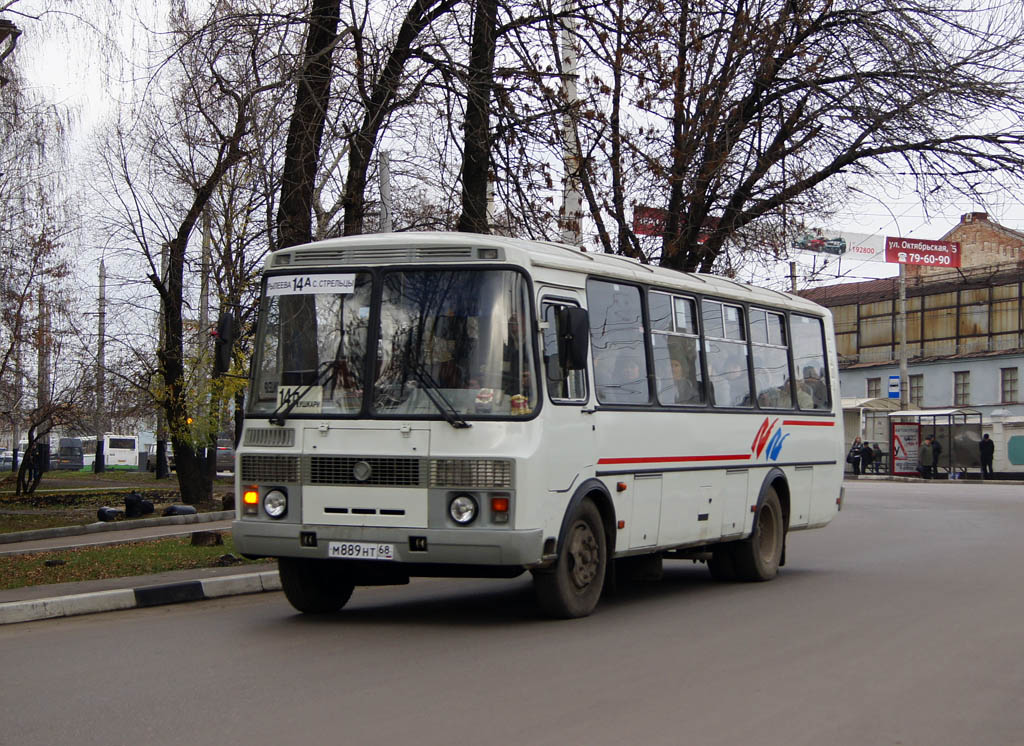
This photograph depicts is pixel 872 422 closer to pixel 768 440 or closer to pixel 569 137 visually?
pixel 569 137

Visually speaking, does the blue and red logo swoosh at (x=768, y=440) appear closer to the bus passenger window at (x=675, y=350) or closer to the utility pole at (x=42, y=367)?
the bus passenger window at (x=675, y=350)

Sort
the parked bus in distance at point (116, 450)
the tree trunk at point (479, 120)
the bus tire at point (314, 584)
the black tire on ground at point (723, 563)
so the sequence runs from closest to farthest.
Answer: the bus tire at point (314, 584), the black tire on ground at point (723, 563), the tree trunk at point (479, 120), the parked bus in distance at point (116, 450)

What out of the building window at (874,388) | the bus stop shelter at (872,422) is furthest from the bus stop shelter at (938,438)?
the building window at (874,388)

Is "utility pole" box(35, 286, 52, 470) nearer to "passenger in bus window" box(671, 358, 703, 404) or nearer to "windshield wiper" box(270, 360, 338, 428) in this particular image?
"passenger in bus window" box(671, 358, 703, 404)

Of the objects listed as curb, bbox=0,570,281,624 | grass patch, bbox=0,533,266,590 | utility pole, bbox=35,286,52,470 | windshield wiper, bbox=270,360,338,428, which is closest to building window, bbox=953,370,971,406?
utility pole, bbox=35,286,52,470

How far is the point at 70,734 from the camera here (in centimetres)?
631

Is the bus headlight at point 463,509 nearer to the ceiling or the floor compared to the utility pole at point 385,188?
nearer to the floor

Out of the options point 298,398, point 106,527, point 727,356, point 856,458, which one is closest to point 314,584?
point 298,398

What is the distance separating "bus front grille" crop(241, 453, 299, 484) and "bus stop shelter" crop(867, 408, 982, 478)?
41254 mm

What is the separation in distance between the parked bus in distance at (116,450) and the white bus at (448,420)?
73.0 m

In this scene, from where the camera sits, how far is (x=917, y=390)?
6769cm

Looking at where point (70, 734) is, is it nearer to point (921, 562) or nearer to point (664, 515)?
point (664, 515)

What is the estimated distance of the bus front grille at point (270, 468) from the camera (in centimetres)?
1019

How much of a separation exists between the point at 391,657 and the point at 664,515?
4107 millimetres
